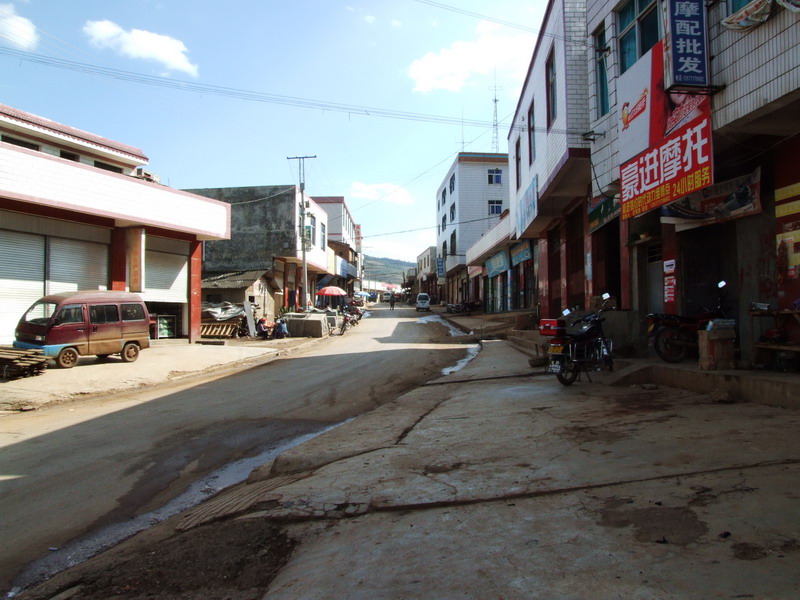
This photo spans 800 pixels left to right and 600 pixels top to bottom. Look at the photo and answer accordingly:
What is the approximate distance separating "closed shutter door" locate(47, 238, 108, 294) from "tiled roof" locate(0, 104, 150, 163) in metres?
4.44

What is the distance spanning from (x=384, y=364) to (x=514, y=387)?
16.8ft

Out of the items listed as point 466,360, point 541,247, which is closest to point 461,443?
point 466,360

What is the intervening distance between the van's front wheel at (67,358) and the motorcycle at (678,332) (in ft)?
42.2

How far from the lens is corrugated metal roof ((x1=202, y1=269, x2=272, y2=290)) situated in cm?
2623

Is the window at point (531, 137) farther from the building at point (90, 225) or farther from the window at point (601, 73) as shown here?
the building at point (90, 225)

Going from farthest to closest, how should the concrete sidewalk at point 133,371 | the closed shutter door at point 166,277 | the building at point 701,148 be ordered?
the closed shutter door at point 166,277, the concrete sidewalk at point 133,371, the building at point 701,148

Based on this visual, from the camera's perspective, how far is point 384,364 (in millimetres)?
13625

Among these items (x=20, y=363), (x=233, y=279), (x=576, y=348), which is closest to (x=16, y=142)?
(x=20, y=363)

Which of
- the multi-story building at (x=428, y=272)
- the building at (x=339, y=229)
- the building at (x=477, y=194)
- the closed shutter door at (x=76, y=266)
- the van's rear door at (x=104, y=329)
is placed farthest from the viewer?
the multi-story building at (x=428, y=272)

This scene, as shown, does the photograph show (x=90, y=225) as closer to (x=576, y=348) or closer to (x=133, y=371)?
(x=133, y=371)

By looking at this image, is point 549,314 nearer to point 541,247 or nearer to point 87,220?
point 541,247

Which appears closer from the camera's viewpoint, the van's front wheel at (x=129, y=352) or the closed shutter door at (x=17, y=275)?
the closed shutter door at (x=17, y=275)

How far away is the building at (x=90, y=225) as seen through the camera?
13.8 meters

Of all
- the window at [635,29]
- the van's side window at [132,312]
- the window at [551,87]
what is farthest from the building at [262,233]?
the window at [635,29]
